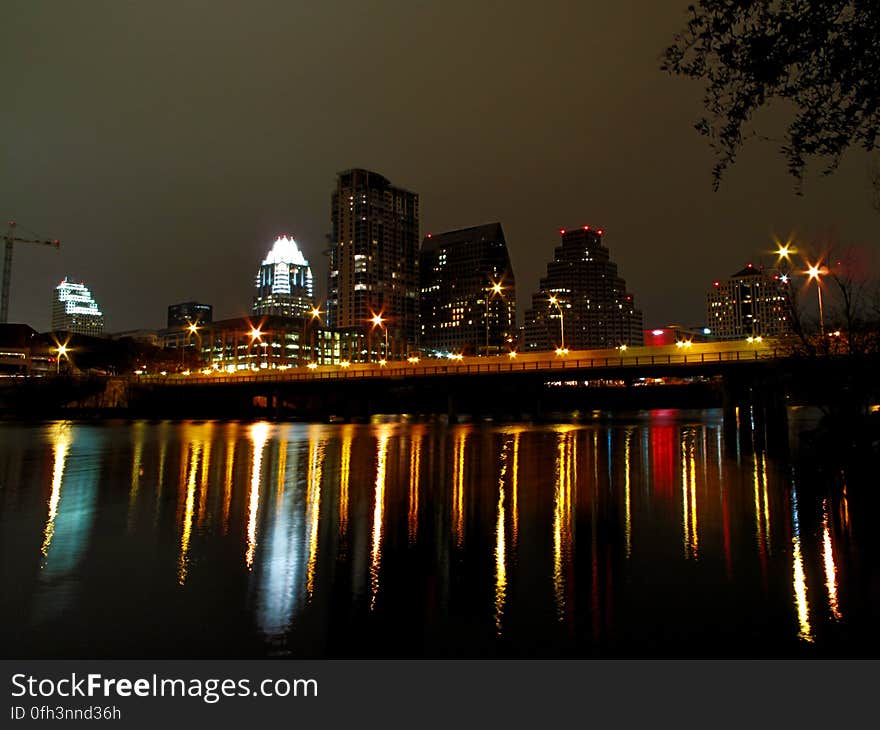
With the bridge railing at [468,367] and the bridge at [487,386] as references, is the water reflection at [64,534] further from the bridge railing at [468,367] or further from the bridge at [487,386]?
the bridge railing at [468,367]

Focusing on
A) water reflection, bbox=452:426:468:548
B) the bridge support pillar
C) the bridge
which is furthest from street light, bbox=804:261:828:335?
the bridge support pillar

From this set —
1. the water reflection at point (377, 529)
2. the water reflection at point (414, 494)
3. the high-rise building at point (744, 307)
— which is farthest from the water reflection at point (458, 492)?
the high-rise building at point (744, 307)

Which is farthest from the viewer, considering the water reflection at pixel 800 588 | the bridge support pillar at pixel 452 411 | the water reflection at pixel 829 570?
the bridge support pillar at pixel 452 411

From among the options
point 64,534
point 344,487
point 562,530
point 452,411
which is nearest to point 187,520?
point 64,534

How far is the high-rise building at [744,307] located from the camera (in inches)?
4651

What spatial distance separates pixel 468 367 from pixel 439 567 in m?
70.1

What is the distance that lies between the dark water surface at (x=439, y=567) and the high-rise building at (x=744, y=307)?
80.7 meters

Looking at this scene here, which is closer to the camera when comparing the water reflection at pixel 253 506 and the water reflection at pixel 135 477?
the water reflection at pixel 253 506

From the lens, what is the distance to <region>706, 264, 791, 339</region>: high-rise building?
388 ft

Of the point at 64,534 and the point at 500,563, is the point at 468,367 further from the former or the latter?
the point at 500,563

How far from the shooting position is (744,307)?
493 feet

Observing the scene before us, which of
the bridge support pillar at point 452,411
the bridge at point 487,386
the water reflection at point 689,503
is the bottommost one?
the water reflection at point 689,503

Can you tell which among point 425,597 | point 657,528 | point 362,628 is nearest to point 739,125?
point 657,528

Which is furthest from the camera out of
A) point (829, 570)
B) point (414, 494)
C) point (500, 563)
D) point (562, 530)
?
point (414, 494)
